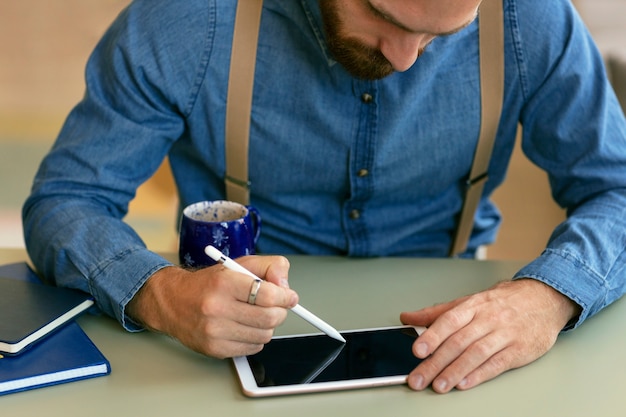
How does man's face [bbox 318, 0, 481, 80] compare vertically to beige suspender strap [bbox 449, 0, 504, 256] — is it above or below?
above

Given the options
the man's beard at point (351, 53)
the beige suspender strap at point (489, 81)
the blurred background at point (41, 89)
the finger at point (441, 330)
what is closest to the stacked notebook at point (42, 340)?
the finger at point (441, 330)

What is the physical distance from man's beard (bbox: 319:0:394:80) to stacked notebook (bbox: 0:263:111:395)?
0.51m

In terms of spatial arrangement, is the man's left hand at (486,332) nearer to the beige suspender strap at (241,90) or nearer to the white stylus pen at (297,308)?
the white stylus pen at (297,308)

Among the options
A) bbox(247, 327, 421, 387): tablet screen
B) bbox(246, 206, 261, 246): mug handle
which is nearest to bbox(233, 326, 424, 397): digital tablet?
bbox(247, 327, 421, 387): tablet screen

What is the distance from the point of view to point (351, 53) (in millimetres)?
1224

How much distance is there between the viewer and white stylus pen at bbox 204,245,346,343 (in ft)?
3.22

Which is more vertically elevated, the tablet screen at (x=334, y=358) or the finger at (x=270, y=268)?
the finger at (x=270, y=268)

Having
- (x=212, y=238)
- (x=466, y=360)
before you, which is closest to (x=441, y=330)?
(x=466, y=360)

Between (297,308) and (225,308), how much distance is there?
88 millimetres

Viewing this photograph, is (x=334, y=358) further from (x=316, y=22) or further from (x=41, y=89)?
(x=41, y=89)

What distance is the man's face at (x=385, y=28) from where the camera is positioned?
1.07 meters

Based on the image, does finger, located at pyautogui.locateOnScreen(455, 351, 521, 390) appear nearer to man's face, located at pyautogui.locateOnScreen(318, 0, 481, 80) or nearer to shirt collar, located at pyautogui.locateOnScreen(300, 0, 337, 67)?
man's face, located at pyautogui.locateOnScreen(318, 0, 481, 80)

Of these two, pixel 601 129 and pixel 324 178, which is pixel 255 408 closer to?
pixel 324 178

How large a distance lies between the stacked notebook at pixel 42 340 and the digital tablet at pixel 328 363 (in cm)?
19
